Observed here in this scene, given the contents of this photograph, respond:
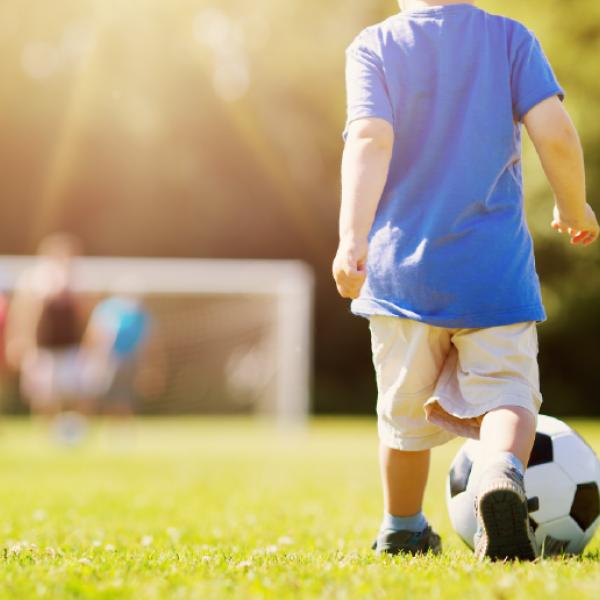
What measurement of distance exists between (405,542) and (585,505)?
605 mm

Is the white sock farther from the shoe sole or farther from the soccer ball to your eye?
the shoe sole

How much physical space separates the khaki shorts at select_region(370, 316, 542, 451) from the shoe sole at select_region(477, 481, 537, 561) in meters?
0.31

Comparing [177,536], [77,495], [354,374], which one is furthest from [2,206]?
[177,536]

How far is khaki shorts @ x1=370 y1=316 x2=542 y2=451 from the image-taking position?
2.93 meters

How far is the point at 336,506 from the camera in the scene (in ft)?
18.3

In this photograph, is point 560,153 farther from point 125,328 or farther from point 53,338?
point 125,328

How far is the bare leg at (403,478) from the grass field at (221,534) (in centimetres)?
20

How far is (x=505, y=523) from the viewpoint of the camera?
8.85 feet

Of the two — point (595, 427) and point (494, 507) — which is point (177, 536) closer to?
point (494, 507)

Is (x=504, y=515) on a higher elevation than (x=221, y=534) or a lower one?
higher

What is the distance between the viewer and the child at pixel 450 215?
2920 millimetres

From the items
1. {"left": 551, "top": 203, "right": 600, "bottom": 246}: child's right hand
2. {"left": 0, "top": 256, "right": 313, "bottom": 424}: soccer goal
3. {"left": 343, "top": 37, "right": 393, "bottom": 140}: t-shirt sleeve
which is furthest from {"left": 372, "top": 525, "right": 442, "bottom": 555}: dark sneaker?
{"left": 0, "top": 256, "right": 313, "bottom": 424}: soccer goal

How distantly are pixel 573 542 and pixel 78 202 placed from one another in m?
19.6

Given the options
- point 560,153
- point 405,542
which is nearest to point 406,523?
point 405,542
